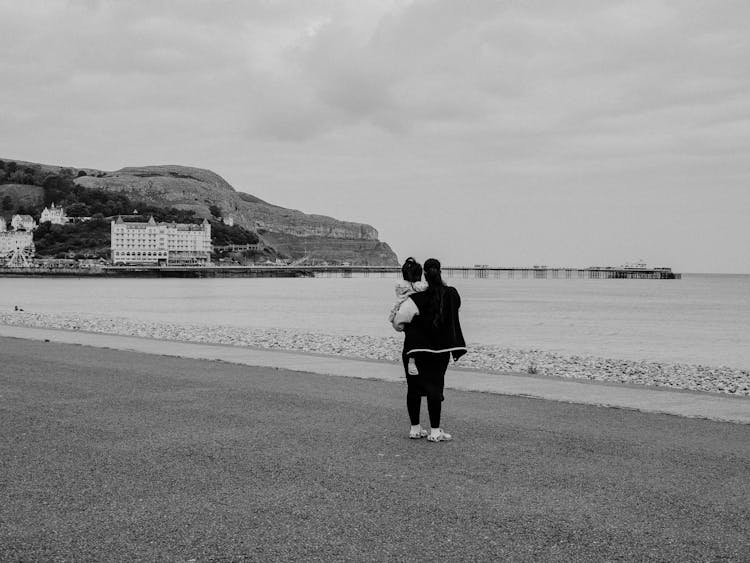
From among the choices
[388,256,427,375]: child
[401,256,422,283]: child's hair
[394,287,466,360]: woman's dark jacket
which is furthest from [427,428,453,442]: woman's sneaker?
[401,256,422,283]: child's hair

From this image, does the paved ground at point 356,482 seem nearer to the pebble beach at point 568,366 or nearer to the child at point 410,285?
the child at point 410,285

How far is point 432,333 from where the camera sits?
8.86 metres

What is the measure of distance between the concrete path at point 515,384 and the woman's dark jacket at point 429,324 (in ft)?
12.8

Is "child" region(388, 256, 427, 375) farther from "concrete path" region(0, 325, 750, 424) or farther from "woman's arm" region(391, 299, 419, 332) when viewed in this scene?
"concrete path" region(0, 325, 750, 424)

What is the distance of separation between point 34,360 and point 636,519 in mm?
14245

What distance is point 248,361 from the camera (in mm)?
17469

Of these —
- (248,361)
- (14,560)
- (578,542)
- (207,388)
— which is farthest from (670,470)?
(248,361)

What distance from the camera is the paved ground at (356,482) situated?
5.56 m

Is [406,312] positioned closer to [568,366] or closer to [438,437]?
[438,437]

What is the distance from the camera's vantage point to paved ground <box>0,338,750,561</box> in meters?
5.56

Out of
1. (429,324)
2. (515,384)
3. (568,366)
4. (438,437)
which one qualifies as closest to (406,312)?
(429,324)

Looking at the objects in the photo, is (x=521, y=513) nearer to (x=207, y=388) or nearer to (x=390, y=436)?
(x=390, y=436)

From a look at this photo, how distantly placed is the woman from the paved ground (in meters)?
0.59

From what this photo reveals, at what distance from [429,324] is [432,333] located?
0.10m
